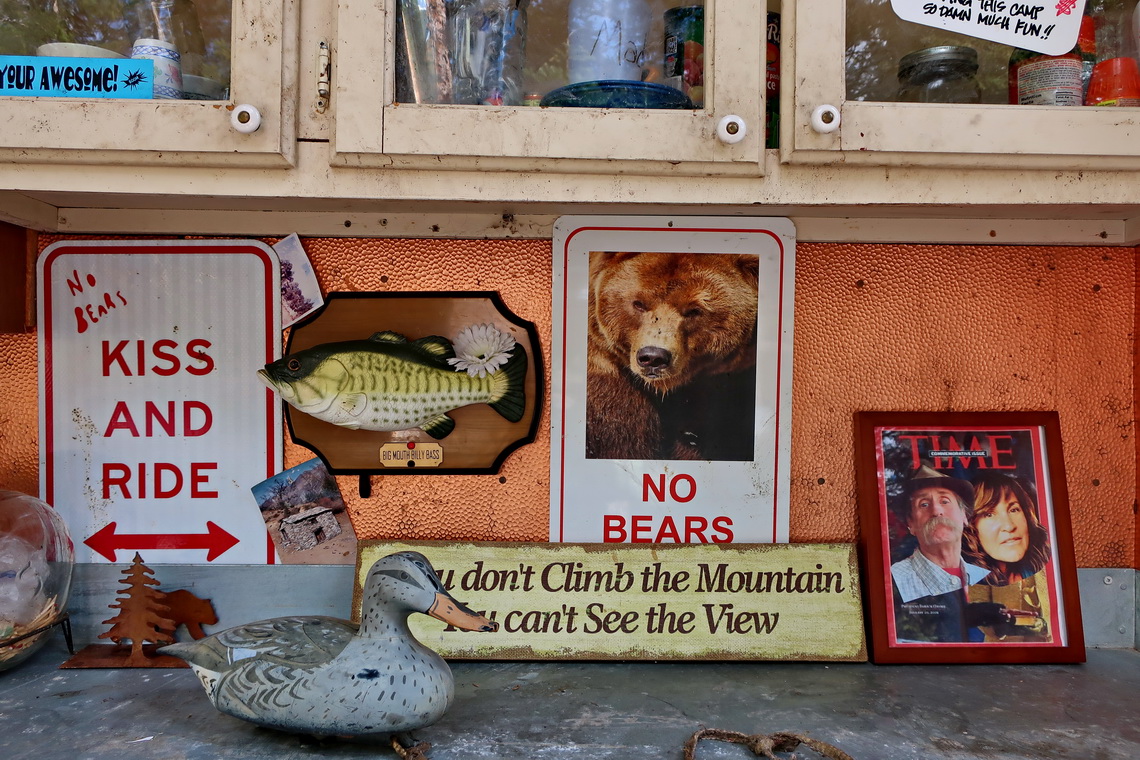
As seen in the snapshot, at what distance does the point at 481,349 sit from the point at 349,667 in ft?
1.72

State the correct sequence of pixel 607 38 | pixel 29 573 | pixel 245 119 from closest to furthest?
pixel 245 119, pixel 607 38, pixel 29 573

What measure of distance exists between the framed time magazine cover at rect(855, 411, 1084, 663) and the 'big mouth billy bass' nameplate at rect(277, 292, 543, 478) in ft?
1.80

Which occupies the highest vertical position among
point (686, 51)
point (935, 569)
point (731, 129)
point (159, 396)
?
point (686, 51)

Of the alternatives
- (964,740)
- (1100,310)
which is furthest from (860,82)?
(964,740)

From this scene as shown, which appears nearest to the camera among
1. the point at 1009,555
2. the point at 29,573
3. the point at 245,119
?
the point at 245,119

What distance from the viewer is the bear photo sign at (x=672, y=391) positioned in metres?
1.26

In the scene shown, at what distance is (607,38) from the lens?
0.99m

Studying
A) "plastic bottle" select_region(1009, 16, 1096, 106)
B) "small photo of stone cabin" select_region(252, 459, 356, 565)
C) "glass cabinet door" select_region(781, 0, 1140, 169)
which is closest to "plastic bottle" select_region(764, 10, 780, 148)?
"glass cabinet door" select_region(781, 0, 1140, 169)

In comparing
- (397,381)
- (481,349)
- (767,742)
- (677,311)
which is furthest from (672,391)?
(767,742)

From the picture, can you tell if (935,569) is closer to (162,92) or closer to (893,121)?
(893,121)

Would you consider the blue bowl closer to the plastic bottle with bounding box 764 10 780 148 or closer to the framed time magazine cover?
the plastic bottle with bounding box 764 10 780 148

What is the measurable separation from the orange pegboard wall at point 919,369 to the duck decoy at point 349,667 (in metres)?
0.34

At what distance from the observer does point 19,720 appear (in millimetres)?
988

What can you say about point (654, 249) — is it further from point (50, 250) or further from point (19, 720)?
point (19, 720)
